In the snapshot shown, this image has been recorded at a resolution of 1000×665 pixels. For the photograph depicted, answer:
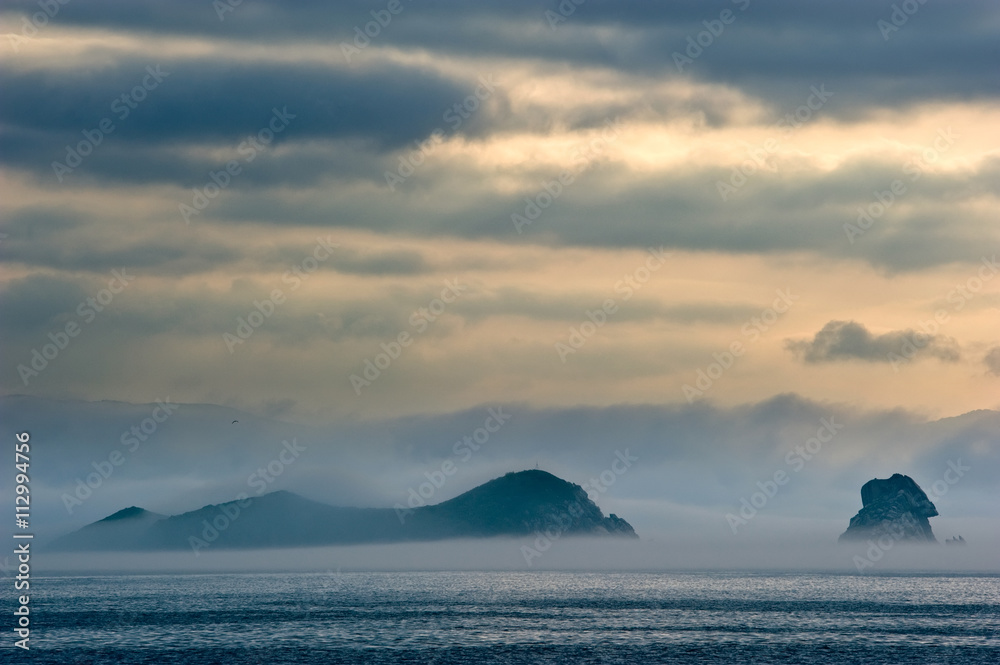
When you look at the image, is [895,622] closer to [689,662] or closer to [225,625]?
[689,662]

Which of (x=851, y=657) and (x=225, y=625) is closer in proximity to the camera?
(x=851, y=657)

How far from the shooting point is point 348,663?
129 meters

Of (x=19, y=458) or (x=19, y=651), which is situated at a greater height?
(x=19, y=458)

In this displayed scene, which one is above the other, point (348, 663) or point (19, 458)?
point (19, 458)

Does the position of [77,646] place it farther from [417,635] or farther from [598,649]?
[598,649]

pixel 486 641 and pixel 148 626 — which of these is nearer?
pixel 486 641

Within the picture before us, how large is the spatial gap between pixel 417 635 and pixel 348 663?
34.4 m

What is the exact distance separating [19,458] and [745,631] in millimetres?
109091

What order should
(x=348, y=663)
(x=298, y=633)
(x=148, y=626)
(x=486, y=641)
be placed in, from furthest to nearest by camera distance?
(x=148, y=626)
(x=298, y=633)
(x=486, y=641)
(x=348, y=663)

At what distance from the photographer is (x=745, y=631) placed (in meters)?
170

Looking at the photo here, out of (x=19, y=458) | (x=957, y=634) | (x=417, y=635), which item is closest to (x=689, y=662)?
(x=417, y=635)

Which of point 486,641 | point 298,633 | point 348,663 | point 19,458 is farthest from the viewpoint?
point 298,633

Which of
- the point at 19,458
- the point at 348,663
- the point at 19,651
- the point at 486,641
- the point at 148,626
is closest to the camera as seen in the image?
the point at 19,458

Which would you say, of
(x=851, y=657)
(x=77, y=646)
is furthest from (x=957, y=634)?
(x=77, y=646)
